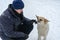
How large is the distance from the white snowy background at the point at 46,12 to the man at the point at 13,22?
1207 millimetres

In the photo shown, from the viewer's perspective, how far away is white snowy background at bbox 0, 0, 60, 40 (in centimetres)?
550

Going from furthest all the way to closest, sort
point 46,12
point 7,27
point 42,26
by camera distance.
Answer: point 46,12 → point 42,26 → point 7,27

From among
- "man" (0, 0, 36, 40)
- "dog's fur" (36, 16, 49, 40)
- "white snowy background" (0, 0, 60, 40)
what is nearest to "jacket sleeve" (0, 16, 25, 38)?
"man" (0, 0, 36, 40)

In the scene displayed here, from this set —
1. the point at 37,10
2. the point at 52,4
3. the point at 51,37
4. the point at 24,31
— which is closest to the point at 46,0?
the point at 52,4

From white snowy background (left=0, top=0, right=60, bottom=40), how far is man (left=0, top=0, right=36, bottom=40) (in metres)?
1.21

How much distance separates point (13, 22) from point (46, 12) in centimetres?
362

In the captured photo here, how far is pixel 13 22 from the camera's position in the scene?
3.83 metres

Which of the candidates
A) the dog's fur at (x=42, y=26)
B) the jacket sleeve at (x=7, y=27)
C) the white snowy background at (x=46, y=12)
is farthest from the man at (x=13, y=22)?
the white snowy background at (x=46, y=12)

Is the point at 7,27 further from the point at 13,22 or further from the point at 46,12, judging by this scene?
the point at 46,12

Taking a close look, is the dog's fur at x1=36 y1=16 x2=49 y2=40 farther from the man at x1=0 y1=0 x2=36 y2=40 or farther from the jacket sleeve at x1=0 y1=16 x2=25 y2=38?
the jacket sleeve at x1=0 y1=16 x2=25 y2=38

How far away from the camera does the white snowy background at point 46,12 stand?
5.50 meters

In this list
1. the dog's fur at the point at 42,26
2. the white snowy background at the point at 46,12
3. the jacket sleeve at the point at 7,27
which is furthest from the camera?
the white snowy background at the point at 46,12

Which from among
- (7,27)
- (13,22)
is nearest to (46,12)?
(13,22)

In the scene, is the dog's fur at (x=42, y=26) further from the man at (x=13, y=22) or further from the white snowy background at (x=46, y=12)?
the man at (x=13, y=22)
